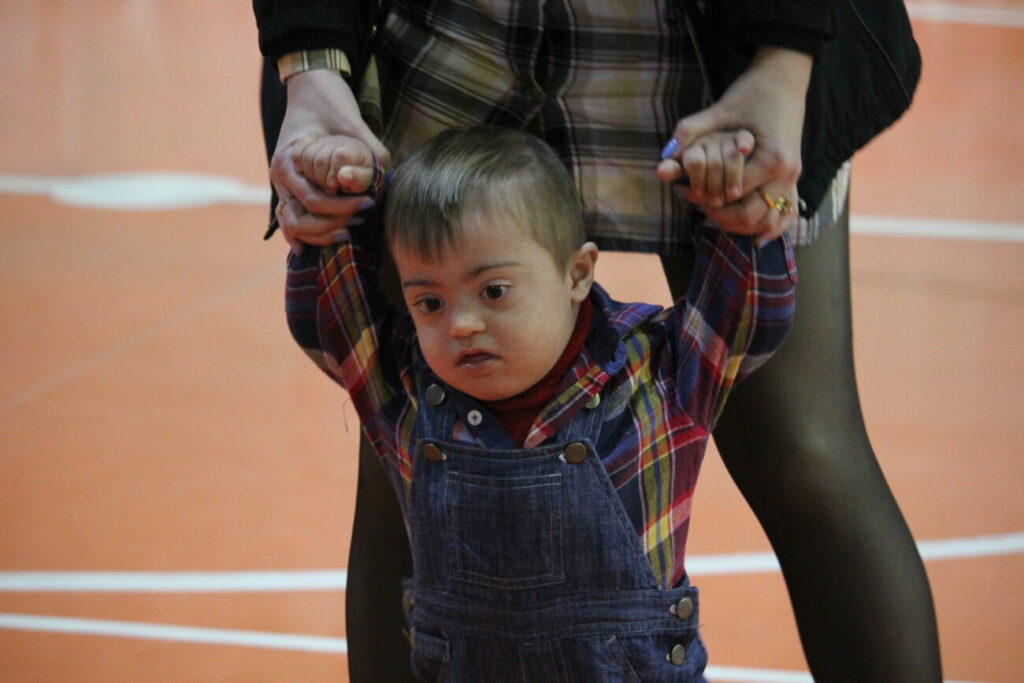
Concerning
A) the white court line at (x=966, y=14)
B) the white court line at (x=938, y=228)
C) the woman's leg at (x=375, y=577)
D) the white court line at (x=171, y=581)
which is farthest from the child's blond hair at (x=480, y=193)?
the white court line at (x=966, y=14)

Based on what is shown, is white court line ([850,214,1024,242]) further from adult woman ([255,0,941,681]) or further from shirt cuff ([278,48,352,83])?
shirt cuff ([278,48,352,83])

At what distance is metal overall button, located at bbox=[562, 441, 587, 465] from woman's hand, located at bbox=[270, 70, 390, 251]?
1.01ft

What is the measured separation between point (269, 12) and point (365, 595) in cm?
66

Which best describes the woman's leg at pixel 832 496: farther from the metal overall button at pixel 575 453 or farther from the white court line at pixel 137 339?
the white court line at pixel 137 339

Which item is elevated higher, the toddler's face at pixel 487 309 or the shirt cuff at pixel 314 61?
the shirt cuff at pixel 314 61

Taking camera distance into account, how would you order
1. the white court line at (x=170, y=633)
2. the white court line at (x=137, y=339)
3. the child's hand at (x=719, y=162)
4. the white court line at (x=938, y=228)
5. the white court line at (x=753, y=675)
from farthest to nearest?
1. the white court line at (x=938, y=228)
2. the white court line at (x=137, y=339)
3. the white court line at (x=170, y=633)
4. the white court line at (x=753, y=675)
5. the child's hand at (x=719, y=162)

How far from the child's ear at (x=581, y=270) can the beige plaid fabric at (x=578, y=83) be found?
103 mm

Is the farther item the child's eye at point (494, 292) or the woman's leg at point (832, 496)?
the woman's leg at point (832, 496)

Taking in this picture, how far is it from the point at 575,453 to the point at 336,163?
0.35m

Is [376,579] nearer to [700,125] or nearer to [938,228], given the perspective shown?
[700,125]

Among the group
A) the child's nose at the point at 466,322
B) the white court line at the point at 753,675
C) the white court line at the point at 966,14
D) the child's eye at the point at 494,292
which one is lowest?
the white court line at the point at 753,675

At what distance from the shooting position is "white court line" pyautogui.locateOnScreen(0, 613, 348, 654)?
2.07 m

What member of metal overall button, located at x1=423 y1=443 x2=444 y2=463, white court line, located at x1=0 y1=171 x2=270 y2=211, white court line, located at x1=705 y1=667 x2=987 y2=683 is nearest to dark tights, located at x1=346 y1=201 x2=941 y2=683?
metal overall button, located at x1=423 y1=443 x2=444 y2=463

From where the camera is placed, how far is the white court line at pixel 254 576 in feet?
7.27
